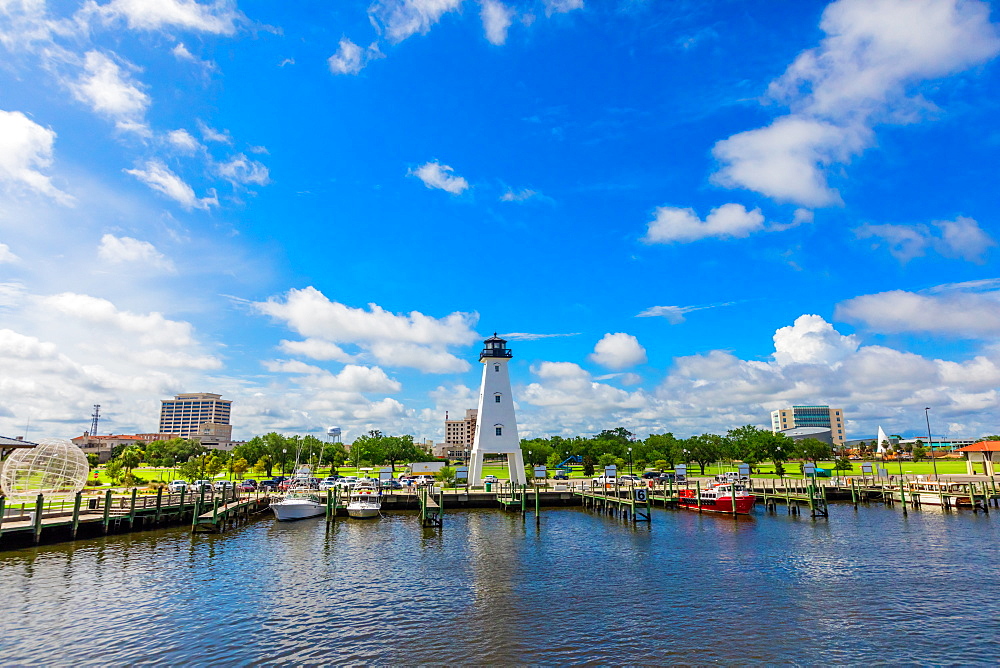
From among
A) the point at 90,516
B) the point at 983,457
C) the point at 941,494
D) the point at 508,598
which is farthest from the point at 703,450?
the point at 90,516

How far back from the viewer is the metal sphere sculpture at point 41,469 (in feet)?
150

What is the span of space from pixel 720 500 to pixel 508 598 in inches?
1443

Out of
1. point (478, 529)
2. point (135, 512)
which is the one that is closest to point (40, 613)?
point (135, 512)

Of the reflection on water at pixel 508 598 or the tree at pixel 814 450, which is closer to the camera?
the reflection on water at pixel 508 598

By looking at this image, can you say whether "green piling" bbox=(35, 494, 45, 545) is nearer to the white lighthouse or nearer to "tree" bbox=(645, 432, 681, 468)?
the white lighthouse

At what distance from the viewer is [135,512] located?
4659cm

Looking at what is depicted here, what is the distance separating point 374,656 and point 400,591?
29.7 feet

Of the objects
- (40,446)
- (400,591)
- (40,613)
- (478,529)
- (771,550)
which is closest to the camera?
(40,613)

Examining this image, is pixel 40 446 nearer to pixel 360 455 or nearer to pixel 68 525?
pixel 68 525

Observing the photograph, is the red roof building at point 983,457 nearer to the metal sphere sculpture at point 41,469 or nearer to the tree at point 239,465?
the metal sphere sculpture at point 41,469

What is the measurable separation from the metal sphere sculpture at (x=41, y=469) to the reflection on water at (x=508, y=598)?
29.1 feet

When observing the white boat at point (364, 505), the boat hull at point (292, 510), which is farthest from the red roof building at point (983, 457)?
the boat hull at point (292, 510)

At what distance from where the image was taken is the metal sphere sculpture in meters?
45.7

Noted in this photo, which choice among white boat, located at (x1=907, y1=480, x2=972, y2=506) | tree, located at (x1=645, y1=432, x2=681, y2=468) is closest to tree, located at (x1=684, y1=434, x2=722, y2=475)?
tree, located at (x1=645, y1=432, x2=681, y2=468)
